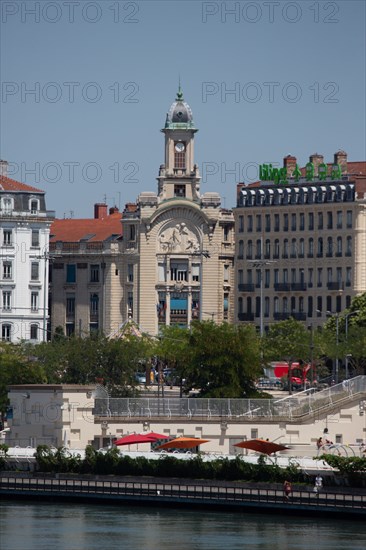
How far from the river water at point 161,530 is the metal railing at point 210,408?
14641 mm

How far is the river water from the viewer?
96.9 meters

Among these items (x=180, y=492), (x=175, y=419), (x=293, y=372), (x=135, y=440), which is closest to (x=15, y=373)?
(x=175, y=419)

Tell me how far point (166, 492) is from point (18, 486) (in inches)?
256

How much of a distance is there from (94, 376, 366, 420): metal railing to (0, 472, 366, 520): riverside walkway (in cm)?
1145

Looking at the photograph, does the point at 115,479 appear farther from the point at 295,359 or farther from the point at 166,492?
the point at 295,359

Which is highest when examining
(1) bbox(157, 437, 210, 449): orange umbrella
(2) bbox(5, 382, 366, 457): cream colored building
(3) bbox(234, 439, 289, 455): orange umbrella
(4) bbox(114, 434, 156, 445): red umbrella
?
(2) bbox(5, 382, 366, 457): cream colored building

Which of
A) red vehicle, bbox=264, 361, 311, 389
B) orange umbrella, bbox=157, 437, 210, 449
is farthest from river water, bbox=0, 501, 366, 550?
red vehicle, bbox=264, 361, 311, 389

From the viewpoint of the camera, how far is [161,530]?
100625mm

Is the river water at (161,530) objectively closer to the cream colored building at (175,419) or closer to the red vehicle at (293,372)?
the cream colored building at (175,419)

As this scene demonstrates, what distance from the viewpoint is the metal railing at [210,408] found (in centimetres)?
12125

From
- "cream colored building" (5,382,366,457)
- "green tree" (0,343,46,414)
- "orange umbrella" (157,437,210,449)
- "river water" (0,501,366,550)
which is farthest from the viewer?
"green tree" (0,343,46,414)

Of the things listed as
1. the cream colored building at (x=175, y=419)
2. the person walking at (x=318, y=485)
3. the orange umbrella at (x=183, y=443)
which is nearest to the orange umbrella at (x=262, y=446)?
the orange umbrella at (x=183, y=443)

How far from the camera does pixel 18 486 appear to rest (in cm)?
10950

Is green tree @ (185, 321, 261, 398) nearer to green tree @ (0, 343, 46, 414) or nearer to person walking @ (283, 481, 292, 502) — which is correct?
green tree @ (0, 343, 46, 414)
